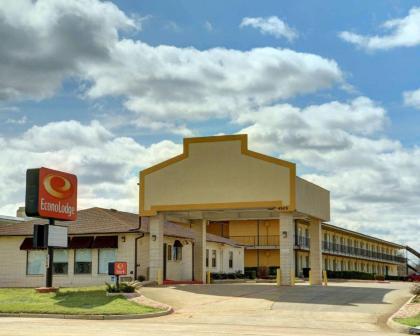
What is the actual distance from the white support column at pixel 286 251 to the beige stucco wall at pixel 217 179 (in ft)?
3.41

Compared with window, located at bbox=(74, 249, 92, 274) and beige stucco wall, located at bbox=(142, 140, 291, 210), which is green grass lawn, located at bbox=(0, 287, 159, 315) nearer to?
beige stucco wall, located at bbox=(142, 140, 291, 210)

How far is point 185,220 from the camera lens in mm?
43531

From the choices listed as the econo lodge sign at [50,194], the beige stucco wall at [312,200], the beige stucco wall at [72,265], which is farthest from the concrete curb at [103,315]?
the beige stucco wall at [72,265]

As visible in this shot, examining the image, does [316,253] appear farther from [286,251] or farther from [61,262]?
[61,262]

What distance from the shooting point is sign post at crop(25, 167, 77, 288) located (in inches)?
1265

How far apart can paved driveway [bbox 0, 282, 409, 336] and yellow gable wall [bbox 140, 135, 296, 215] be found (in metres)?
4.85

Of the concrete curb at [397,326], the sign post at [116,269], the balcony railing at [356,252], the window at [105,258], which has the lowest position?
the concrete curb at [397,326]

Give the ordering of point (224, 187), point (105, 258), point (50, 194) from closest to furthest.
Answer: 1. point (50, 194)
2. point (224, 187)
3. point (105, 258)

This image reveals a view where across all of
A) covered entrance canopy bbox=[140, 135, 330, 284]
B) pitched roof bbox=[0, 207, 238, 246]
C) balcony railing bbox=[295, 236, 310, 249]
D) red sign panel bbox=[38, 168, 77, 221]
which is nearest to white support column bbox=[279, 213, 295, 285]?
covered entrance canopy bbox=[140, 135, 330, 284]

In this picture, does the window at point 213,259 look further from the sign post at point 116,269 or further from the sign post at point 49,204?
the sign post at point 116,269

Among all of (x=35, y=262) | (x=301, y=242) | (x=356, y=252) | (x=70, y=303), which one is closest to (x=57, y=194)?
(x=70, y=303)

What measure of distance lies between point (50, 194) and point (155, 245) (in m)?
7.52

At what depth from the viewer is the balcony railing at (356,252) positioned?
75250 mm

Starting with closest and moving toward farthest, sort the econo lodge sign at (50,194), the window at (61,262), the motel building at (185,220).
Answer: the econo lodge sign at (50,194), the motel building at (185,220), the window at (61,262)
